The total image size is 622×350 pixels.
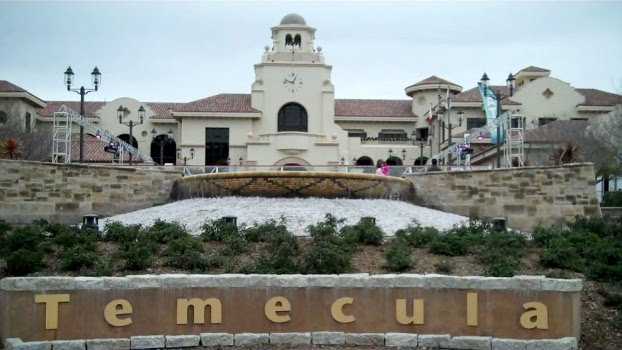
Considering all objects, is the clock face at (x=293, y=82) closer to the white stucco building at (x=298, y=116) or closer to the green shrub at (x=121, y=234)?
the white stucco building at (x=298, y=116)

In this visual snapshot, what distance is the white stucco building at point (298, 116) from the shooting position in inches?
2110

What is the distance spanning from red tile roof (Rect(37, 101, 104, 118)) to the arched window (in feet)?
46.7

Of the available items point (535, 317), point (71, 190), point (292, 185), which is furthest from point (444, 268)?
point (71, 190)

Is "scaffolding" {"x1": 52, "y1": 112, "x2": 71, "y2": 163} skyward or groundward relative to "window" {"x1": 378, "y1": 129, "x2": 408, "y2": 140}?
groundward

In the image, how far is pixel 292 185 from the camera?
2402 centimetres

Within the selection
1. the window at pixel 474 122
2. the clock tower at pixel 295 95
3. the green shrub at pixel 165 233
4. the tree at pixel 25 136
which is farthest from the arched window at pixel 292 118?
the green shrub at pixel 165 233

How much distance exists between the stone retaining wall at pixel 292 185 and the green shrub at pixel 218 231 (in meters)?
5.97

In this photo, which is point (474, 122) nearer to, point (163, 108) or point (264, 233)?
point (163, 108)

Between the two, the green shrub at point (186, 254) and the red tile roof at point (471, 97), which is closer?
the green shrub at point (186, 254)

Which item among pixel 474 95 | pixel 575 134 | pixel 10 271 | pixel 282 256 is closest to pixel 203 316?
pixel 282 256

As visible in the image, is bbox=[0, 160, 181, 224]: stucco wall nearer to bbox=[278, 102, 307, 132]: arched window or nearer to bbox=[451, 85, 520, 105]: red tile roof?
bbox=[278, 102, 307, 132]: arched window

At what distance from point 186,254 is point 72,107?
49.3 m

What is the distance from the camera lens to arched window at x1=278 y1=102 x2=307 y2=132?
56438 millimetres

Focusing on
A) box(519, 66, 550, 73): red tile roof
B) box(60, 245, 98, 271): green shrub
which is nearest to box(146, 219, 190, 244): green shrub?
box(60, 245, 98, 271): green shrub
